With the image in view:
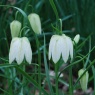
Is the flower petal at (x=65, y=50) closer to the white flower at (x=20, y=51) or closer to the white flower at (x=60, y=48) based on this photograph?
the white flower at (x=60, y=48)

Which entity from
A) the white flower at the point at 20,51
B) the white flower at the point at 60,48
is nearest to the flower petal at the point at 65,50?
the white flower at the point at 60,48

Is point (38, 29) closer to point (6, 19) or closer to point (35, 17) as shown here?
point (35, 17)

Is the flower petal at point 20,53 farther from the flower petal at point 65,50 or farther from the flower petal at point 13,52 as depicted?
the flower petal at point 65,50

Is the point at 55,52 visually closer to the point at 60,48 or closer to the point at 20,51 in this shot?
the point at 60,48

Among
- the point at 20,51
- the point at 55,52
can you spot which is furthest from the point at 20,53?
the point at 55,52

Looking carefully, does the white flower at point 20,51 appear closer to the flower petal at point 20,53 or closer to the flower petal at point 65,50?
the flower petal at point 20,53

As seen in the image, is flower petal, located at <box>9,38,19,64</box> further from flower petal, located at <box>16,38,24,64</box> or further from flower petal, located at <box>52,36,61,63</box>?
flower petal, located at <box>52,36,61,63</box>

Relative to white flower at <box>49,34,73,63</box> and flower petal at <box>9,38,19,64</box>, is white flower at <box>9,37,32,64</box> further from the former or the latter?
white flower at <box>49,34,73,63</box>

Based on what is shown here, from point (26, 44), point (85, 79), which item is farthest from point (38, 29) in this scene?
point (85, 79)

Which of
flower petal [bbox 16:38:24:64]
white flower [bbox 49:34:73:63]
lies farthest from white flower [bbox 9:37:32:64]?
white flower [bbox 49:34:73:63]

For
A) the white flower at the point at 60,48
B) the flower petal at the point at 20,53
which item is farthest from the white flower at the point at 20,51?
the white flower at the point at 60,48

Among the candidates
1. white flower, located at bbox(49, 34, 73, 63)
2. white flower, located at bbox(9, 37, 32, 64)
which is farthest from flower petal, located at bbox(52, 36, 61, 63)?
white flower, located at bbox(9, 37, 32, 64)
